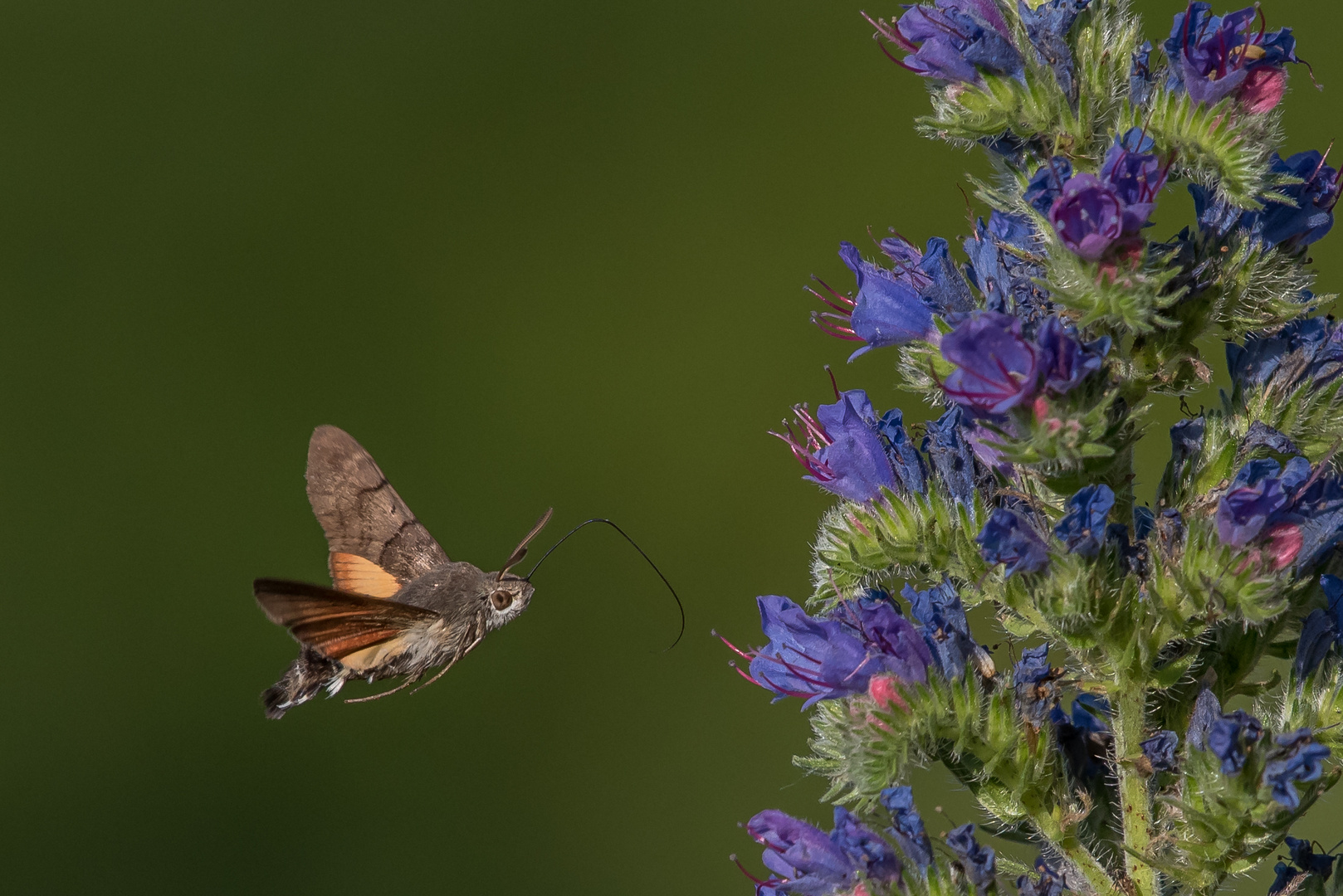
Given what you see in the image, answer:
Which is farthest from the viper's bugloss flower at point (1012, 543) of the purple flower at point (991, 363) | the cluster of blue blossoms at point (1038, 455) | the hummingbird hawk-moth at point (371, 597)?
the hummingbird hawk-moth at point (371, 597)

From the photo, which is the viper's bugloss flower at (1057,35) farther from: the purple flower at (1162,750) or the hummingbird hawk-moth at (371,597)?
the hummingbird hawk-moth at (371,597)

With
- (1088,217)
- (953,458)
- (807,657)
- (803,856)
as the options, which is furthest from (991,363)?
(803,856)

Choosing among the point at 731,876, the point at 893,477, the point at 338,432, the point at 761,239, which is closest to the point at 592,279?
the point at 761,239

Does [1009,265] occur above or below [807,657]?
above

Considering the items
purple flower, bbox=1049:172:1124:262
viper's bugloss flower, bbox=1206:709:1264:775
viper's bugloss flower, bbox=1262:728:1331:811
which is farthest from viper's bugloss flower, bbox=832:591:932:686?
purple flower, bbox=1049:172:1124:262

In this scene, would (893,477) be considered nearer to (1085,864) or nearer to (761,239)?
(1085,864)

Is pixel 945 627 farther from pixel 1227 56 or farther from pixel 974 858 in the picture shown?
pixel 1227 56

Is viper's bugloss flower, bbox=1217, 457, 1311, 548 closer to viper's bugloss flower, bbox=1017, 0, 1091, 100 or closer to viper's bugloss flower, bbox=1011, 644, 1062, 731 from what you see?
viper's bugloss flower, bbox=1011, 644, 1062, 731
